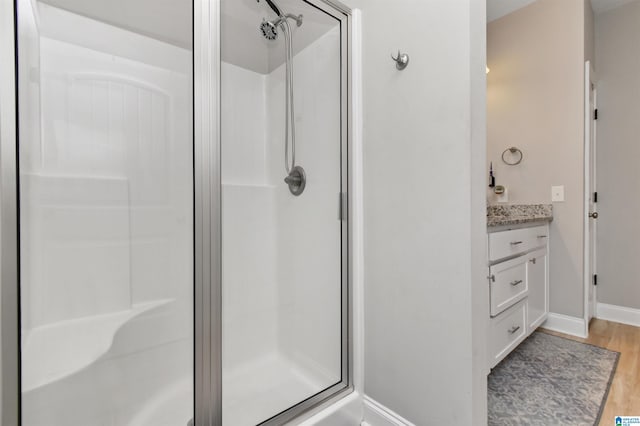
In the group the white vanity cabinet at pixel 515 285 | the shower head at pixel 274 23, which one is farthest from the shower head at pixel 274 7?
the white vanity cabinet at pixel 515 285

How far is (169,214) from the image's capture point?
1.49 metres

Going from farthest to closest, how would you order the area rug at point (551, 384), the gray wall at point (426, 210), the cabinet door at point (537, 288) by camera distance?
1. the cabinet door at point (537, 288)
2. the area rug at point (551, 384)
3. the gray wall at point (426, 210)

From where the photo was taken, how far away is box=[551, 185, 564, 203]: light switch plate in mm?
2281

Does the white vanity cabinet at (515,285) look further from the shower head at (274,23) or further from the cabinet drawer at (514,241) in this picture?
the shower head at (274,23)

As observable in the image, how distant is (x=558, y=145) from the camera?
Answer: 7.52ft

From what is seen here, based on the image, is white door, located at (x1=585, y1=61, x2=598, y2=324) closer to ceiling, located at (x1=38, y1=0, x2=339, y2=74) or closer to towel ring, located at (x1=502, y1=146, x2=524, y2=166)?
towel ring, located at (x1=502, y1=146, x2=524, y2=166)

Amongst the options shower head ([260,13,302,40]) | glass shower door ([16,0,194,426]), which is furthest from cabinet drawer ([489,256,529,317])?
shower head ([260,13,302,40])

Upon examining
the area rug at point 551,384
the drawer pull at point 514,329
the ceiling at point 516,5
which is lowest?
the area rug at point 551,384

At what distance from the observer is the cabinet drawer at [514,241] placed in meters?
1.54

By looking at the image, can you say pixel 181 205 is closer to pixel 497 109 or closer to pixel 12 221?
pixel 12 221

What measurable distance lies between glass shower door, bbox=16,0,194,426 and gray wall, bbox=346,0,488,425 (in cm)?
77

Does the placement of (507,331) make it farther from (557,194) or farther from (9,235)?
(9,235)

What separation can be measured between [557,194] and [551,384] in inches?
56.0

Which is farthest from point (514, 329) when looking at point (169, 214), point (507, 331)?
point (169, 214)
